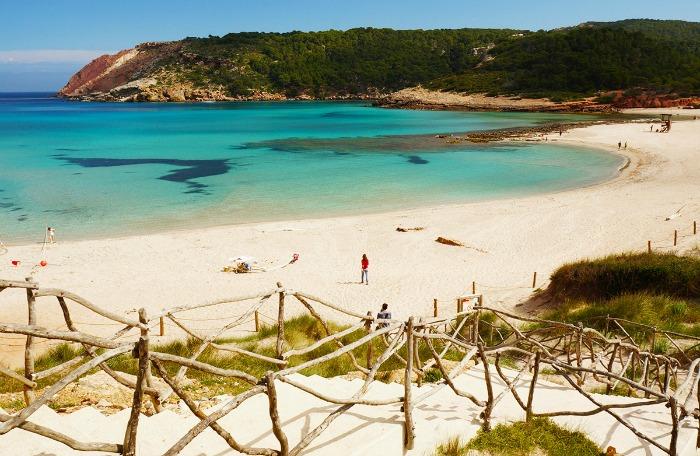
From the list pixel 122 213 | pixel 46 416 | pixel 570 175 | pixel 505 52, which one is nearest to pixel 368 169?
pixel 570 175

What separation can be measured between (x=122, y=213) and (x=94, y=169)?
15531 millimetres

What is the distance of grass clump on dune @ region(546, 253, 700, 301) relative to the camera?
11.6 meters

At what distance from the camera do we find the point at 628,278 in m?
12.3

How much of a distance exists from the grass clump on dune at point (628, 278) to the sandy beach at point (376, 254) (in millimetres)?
1500

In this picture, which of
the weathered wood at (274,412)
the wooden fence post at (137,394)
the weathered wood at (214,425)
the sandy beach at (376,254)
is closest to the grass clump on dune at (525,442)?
Answer: the weathered wood at (274,412)

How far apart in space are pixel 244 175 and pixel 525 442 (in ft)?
110

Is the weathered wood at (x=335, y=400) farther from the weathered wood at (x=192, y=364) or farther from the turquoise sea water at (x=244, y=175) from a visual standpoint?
the turquoise sea water at (x=244, y=175)

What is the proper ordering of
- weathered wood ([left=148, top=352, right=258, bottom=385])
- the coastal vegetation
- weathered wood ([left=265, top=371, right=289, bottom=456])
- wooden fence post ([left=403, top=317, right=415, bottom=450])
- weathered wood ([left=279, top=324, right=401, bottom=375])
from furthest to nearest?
the coastal vegetation
wooden fence post ([left=403, top=317, right=415, bottom=450])
weathered wood ([left=279, top=324, right=401, bottom=375])
weathered wood ([left=265, top=371, right=289, bottom=456])
weathered wood ([left=148, top=352, right=258, bottom=385])

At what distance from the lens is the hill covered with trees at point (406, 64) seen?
101 metres

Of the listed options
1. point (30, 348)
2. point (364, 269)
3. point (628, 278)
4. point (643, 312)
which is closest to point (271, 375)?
point (30, 348)

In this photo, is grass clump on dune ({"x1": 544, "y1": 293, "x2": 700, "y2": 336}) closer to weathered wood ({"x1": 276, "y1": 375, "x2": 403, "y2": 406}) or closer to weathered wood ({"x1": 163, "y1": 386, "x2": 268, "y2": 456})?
weathered wood ({"x1": 276, "y1": 375, "x2": 403, "y2": 406})

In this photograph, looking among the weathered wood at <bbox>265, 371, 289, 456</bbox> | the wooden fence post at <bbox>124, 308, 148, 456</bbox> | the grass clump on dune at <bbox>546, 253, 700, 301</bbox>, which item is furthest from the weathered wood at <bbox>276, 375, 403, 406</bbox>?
the grass clump on dune at <bbox>546, 253, 700, 301</bbox>

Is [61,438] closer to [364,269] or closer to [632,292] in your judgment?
[632,292]

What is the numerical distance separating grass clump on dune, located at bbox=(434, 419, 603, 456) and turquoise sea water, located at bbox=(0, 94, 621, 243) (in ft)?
69.2
